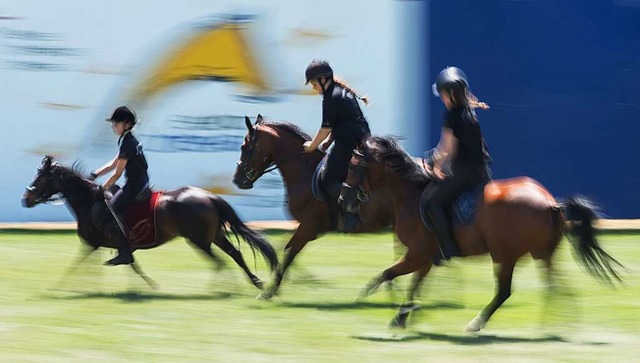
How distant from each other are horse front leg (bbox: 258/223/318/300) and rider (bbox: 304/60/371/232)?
362mm

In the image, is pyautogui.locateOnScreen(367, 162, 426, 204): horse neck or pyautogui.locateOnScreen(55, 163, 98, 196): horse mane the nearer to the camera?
pyautogui.locateOnScreen(367, 162, 426, 204): horse neck

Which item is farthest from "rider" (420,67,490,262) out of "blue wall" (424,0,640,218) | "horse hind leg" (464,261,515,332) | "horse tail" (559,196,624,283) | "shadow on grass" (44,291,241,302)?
"blue wall" (424,0,640,218)

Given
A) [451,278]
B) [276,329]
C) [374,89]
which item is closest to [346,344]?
[276,329]

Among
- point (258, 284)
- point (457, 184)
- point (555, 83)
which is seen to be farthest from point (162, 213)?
point (555, 83)

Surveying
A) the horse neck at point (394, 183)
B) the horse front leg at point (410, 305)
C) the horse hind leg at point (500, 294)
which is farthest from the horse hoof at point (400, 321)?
the horse neck at point (394, 183)

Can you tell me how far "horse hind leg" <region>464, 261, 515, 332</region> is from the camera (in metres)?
9.40

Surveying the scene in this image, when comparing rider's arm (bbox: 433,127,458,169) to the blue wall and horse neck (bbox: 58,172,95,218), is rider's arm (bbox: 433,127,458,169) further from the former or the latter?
the blue wall

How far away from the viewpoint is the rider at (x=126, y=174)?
1168cm

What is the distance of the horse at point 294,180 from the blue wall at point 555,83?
6.98 meters

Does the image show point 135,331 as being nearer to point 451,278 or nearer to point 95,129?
point 451,278

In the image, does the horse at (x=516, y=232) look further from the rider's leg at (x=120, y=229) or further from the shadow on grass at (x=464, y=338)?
the rider's leg at (x=120, y=229)

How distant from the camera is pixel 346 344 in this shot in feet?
29.1

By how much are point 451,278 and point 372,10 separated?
6.72 meters

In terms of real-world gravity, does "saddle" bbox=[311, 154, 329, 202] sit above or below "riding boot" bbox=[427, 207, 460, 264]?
below
